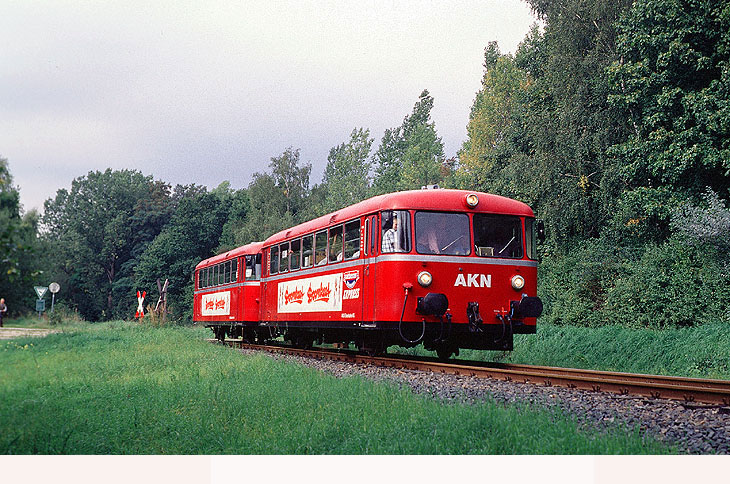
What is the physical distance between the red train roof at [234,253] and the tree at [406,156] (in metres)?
9.72

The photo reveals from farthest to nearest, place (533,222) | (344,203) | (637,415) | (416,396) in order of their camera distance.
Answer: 1. (344,203)
2. (533,222)
3. (416,396)
4. (637,415)

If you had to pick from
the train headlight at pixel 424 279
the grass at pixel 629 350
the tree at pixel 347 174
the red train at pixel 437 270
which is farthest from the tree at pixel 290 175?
the train headlight at pixel 424 279

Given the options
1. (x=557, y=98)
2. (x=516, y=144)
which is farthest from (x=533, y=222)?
(x=516, y=144)

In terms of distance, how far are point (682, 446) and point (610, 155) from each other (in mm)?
19976

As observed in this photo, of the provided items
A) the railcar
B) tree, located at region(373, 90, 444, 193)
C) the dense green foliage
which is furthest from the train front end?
tree, located at region(373, 90, 444, 193)

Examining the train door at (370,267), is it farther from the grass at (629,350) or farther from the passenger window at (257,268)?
the passenger window at (257,268)

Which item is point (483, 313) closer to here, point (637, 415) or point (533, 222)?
point (533, 222)

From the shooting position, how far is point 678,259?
20891mm

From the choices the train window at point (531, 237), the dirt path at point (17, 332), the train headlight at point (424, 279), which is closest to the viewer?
the dirt path at point (17, 332)

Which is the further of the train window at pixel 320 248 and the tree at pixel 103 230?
the train window at pixel 320 248

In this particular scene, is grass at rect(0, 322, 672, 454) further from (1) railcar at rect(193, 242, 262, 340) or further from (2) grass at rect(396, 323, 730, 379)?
(1) railcar at rect(193, 242, 262, 340)

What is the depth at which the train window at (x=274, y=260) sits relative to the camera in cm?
2031

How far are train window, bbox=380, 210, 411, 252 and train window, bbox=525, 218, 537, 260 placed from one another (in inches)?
96.3

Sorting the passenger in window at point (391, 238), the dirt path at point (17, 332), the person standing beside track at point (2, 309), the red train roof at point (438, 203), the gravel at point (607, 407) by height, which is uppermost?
the red train roof at point (438, 203)
